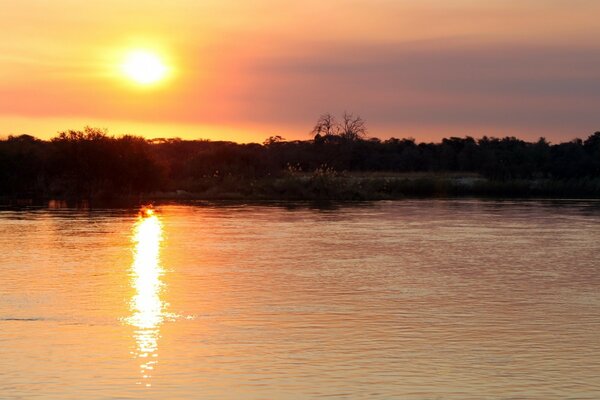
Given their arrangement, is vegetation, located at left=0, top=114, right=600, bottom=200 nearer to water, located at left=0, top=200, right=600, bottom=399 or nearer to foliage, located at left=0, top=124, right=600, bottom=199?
foliage, located at left=0, top=124, right=600, bottom=199

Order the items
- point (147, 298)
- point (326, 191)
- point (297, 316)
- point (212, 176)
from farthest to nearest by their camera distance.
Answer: point (212, 176) → point (326, 191) → point (147, 298) → point (297, 316)

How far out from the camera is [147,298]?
18.1 m

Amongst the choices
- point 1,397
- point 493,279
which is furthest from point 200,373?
point 493,279

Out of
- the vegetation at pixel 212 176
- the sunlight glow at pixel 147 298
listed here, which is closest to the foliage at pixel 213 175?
the vegetation at pixel 212 176

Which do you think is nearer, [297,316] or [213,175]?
[297,316]

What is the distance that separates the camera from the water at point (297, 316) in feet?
37.8

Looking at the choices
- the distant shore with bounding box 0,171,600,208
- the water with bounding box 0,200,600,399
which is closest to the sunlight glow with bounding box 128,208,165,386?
the water with bounding box 0,200,600,399

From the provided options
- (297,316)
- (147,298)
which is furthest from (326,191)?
(297,316)

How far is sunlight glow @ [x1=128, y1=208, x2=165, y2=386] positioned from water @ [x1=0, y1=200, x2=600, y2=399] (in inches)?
2.0

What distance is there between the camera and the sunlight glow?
43.5ft

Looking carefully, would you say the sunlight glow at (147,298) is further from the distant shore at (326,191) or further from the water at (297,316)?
the distant shore at (326,191)

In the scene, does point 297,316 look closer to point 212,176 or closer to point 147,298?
point 147,298

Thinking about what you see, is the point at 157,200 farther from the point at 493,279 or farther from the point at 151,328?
the point at 151,328

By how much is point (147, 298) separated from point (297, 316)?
3.51 metres
